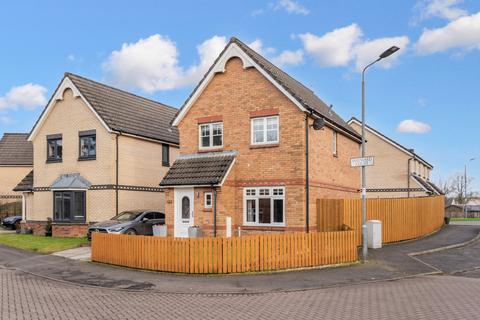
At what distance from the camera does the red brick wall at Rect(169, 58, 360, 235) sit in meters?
18.5

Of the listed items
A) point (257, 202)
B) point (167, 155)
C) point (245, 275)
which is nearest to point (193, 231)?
point (257, 202)

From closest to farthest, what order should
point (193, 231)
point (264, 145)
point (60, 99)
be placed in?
point (193, 231), point (264, 145), point (60, 99)

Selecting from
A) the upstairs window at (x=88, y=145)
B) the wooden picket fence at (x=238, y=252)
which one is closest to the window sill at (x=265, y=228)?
the wooden picket fence at (x=238, y=252)

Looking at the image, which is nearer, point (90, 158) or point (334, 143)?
point (334, 143)

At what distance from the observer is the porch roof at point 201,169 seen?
19281 mm

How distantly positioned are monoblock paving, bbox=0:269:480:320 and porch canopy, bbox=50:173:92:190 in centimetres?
1311

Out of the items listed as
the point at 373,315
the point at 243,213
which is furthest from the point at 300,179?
the point at 373,315

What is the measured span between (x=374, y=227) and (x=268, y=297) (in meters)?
8.71

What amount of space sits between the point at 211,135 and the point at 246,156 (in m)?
2.20

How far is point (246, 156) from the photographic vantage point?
1975 centimetres

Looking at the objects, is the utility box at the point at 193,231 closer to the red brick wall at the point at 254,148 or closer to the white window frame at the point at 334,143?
the red brick wall at the point at 254,148

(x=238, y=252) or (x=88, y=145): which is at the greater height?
(x=88, y=145)

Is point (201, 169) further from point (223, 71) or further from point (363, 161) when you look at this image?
point (363, 161)

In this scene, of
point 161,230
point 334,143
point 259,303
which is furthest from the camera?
point 334,143
